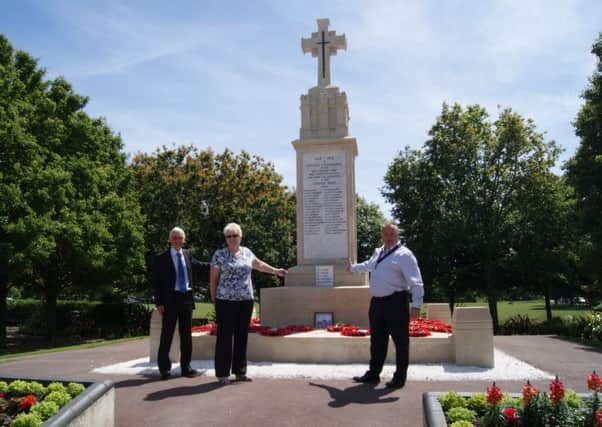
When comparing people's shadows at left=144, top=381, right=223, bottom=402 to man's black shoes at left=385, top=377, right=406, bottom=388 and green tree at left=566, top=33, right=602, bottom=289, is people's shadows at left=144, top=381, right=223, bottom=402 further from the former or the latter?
green tree at left=566, top=33, right=602, bottom=289

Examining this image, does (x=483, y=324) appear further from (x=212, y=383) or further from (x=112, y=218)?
(x=112, y=218)

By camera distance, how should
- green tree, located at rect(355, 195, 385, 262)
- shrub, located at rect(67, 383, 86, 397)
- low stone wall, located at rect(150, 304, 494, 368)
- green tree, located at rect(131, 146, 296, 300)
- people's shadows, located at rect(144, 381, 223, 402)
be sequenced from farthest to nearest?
green tree, located at rect(355, 195, 385, 262) → green tree, located at rect(131, 146, 296, 300) → low stone wall, located at rect(150, 304, 494, 368) → people's shadows, located at rect(144, 381, 223, 402) → shrub, located at rect(67, 383, 86, 397)

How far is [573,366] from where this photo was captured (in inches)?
326

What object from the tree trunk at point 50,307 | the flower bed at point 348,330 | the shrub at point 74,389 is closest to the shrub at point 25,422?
the shrub at point 74,389

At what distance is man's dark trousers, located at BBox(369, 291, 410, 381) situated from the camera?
6449mm

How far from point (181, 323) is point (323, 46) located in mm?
8200

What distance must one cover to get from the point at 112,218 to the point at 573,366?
16.4 m

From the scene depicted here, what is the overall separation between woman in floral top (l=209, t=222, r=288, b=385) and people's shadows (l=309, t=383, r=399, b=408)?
1.10 metres

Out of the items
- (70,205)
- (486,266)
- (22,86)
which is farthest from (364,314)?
(486,266)

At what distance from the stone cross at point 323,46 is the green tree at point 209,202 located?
12.8 metres

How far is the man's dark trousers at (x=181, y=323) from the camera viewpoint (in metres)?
7.14

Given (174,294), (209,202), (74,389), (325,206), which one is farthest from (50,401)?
(209,202)

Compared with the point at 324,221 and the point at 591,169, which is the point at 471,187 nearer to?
the point at 591,169

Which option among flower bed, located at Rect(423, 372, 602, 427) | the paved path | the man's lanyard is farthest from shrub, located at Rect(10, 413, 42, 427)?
the man's lanyard
